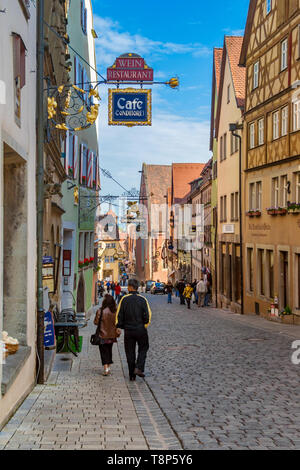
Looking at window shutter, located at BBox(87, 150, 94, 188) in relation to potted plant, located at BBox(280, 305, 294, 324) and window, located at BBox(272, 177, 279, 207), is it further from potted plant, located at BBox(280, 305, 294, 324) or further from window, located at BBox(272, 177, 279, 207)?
potted plant, located at BBox(280, 305, 294, 324)

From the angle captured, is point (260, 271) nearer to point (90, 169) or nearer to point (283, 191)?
point (283, 191)

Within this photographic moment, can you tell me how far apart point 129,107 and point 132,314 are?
6556 millimetres

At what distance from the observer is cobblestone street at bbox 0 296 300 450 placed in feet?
20.8

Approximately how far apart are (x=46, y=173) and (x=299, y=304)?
36.8 ft

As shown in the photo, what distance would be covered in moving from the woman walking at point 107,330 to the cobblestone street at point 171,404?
33 centimetres

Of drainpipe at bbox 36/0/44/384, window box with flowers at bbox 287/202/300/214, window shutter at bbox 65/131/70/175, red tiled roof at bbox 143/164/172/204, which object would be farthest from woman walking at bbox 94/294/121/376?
red tiled roof at bbox 143/164/172/204

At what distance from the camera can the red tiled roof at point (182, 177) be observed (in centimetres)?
7375

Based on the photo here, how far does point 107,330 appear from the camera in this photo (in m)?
10.7

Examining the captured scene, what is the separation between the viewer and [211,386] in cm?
973

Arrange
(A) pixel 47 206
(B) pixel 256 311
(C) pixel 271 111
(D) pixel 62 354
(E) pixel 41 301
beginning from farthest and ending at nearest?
(B) pixel 256 311 < (C) pixel 271 111 < (A) pixel 47 206 < (D) pixel 62 354 < (E) pixel 41 301

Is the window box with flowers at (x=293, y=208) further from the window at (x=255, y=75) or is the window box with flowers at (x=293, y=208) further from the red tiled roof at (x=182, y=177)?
the red tiled roof at (x=182, y=177)

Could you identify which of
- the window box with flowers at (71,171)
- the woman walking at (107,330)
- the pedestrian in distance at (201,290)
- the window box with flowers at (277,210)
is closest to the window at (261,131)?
the window box with flowers at (277,210)
